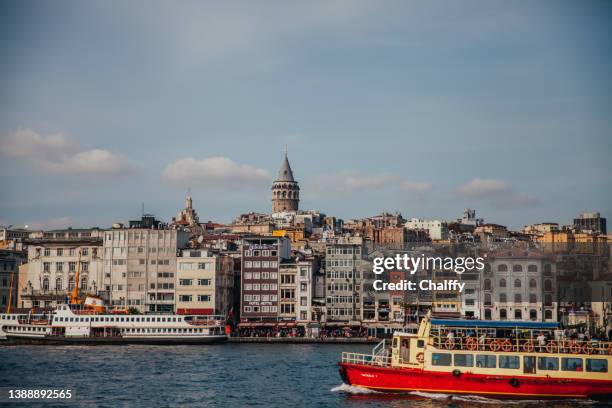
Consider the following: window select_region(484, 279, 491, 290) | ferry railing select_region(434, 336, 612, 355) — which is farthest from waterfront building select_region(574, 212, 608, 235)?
ferry railing select_region(434, 336, 612, 355)

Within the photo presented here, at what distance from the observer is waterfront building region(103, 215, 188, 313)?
104812mm

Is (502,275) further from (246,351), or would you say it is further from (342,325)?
(246,351)

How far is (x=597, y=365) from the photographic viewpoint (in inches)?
1900

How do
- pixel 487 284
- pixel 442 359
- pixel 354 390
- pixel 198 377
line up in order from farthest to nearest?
pixel 487 284, pixel 198 377, pixel 354 390, pixel 442 359

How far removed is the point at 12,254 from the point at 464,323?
83.2m

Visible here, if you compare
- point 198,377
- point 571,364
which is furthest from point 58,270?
point 571,364

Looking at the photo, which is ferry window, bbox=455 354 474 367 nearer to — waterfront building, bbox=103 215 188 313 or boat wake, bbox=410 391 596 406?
boat wake, bbox=410 391 596 406

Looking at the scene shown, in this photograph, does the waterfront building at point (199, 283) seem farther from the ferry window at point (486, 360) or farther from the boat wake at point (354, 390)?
the ferry window at point (486, 360)

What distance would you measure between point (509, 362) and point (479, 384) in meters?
1.96

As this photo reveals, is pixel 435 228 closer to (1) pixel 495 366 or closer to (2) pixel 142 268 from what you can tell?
(2) pixel 142 268

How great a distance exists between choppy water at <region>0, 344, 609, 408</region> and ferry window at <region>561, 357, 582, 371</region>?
1775 millimetres

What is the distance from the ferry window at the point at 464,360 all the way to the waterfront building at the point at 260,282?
181ft

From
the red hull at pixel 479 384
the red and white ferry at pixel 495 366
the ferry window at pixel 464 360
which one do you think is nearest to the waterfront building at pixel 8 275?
the red and white ferry at pixel 495 366

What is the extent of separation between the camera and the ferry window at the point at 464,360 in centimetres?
4909
